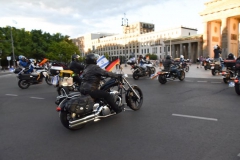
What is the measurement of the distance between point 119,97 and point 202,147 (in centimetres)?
231

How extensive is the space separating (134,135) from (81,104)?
1232 mm

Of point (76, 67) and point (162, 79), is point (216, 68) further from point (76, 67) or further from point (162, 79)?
point (76, 67)

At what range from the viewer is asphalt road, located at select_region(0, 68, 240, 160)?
3213 millimetres

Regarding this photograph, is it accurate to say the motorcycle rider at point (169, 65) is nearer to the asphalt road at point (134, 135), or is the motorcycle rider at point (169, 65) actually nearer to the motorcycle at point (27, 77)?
the asphalt road at point (134, 135)

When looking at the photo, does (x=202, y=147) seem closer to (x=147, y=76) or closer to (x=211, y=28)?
(x=147, y=76)

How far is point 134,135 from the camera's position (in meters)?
3.98

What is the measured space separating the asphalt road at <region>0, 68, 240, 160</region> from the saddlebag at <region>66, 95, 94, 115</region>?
455 millimetres

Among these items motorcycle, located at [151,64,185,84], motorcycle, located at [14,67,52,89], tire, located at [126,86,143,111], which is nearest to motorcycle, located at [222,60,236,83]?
motorcycle, located at [151,64,185,84]

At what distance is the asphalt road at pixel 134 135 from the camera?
3213 mm

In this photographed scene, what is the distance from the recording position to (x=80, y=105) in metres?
4.18

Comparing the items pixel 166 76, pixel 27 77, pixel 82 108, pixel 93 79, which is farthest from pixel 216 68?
pixel 82 108

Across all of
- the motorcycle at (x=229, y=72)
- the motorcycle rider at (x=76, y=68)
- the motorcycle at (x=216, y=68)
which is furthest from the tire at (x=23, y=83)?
the motorcycle at (x=216, y=68)

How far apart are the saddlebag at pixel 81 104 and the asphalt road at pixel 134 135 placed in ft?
1.49

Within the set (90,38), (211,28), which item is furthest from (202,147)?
(90,38)
